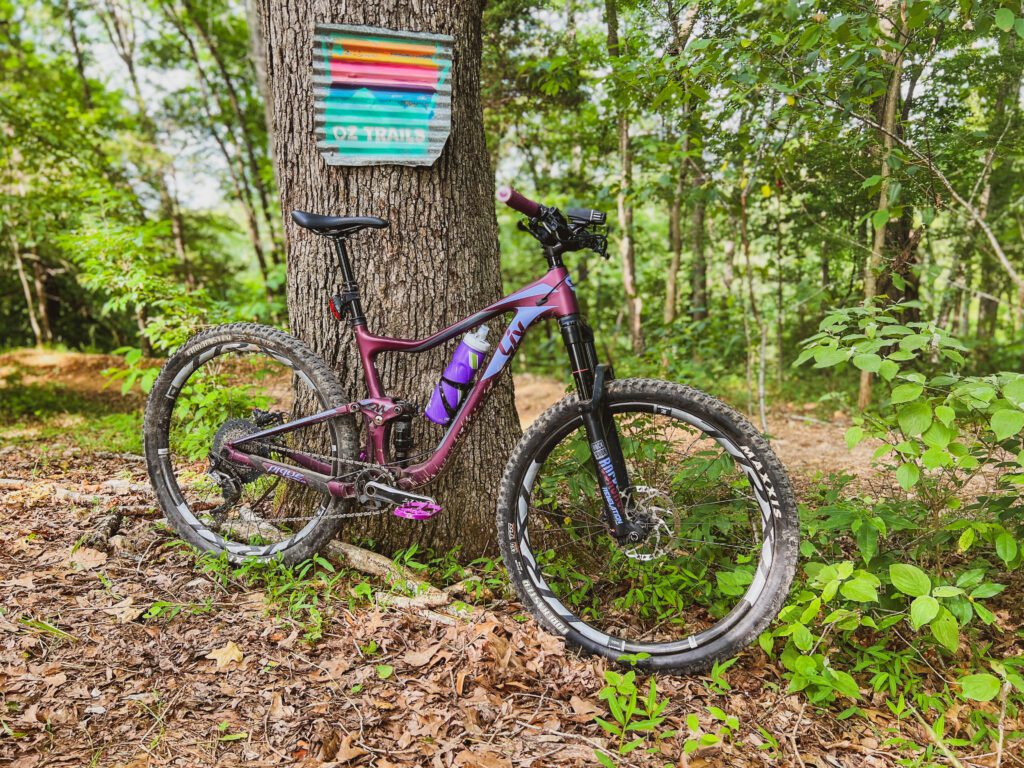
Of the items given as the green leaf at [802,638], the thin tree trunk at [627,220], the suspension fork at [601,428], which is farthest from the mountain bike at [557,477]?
the thin tree trunk at [627,220]

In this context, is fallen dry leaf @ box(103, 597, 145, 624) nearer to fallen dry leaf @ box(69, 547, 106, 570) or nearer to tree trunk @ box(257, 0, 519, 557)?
fallen dry leaf @ box(69, 547, 106, 570)

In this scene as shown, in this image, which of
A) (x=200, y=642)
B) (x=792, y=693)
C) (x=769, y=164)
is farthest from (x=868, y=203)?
(x=200, y=642)

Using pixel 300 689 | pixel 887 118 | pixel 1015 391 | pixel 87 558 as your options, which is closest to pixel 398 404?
pixel 300 689

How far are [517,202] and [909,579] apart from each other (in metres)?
1.80

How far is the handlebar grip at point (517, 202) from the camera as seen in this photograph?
1.95 m

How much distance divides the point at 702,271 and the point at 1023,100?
158 inches

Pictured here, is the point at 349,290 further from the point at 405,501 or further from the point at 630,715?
the point at 630,715

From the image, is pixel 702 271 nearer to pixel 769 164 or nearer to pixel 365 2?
pixel 769 164

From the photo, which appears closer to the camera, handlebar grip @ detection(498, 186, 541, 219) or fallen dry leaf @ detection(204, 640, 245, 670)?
handlebar grip @ detection(498, 186, 541, 219)

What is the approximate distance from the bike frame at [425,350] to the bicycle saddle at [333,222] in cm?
10

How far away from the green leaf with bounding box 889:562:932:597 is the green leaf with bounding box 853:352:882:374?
25.2 inches

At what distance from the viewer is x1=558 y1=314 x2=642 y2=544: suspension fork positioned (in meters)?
2.22

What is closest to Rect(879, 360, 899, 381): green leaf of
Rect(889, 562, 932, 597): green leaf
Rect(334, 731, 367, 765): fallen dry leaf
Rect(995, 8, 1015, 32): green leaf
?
Rect(889, 562, 932, 597): green leaf

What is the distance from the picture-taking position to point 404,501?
97.4 inches
